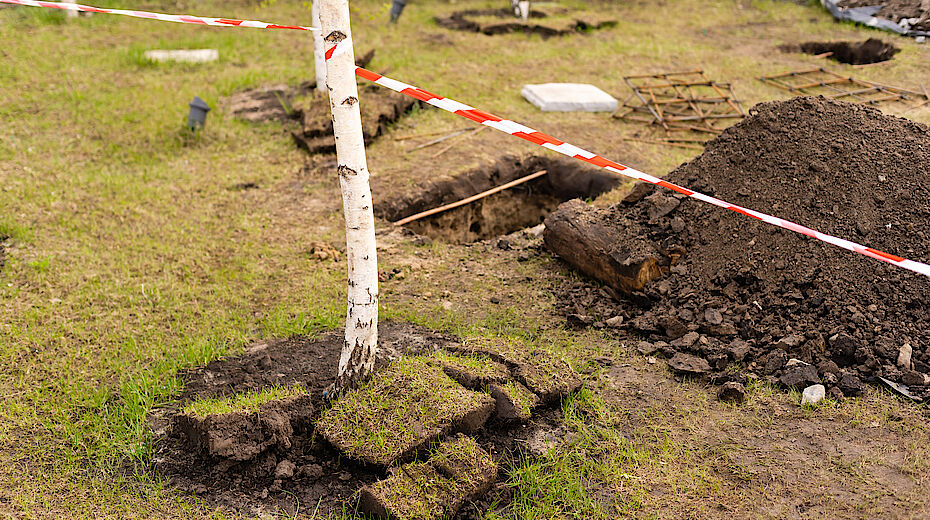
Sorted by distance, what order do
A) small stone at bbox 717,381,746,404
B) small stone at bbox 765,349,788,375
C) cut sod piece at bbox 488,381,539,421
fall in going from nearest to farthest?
cut sod piece at bbox 488,381,539,421
small stone at bbox 717,381,746,404
small stone at bbox 765,349,788,375

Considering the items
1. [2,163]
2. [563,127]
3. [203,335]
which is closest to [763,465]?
[203,335]

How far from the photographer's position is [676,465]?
388 centimetres

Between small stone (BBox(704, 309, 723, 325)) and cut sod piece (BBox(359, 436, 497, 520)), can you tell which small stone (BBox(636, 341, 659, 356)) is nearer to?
small stone (BBox(704, 309, 723, 325))

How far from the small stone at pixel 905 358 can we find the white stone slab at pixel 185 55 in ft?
29.5

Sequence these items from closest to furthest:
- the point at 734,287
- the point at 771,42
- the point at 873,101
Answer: the point at 734,287, the point at 873,101, the point at 771,42

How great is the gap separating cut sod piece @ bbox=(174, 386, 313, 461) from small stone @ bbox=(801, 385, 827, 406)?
273 centimetres

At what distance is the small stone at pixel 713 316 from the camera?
15.9 ft

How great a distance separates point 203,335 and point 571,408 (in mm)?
2468

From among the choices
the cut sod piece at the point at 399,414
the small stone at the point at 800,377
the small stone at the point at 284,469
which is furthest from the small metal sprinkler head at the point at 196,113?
the small stone at the point at 800,377

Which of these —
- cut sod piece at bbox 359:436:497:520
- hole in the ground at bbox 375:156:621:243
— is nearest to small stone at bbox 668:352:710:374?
cut sod piece at bbox 359:436:497:520

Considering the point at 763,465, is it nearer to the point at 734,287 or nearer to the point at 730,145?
the point at 734,287

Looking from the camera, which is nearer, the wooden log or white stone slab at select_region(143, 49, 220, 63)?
the wooden log

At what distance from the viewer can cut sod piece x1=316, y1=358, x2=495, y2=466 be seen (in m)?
3.72

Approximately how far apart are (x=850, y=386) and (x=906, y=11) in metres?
10.1
